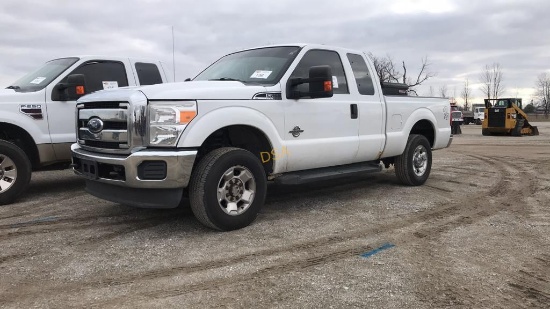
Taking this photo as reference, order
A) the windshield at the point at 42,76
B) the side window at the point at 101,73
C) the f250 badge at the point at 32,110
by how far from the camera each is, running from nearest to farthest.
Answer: the f250 badge at the point at 32,110 < the windshield at the point at 42,76 < the side window at the point at 101,73

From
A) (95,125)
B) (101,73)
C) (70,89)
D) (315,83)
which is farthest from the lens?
(101,73)

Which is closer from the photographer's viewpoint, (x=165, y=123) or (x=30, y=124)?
→ (x=165, y=123)

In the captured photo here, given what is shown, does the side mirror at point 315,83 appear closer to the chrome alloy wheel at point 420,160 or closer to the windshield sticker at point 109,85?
the chrome alloy wheel at point 420,160

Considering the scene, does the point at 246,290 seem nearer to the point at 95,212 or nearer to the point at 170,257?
the point at 170,257

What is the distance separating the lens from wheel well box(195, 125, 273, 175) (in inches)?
193

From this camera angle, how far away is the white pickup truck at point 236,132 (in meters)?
4.33

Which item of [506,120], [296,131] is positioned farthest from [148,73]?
[506,120]

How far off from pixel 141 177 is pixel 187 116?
71cm

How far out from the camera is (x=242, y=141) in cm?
518

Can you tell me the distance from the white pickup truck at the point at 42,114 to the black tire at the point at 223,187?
9.64ft

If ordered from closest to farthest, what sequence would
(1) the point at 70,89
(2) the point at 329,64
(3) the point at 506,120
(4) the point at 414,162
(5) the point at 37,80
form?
(2) the point at 329,64 → (1) the point at 70,89 → (5) the point at 37,80 → (4) the point at 414,162 → (3) the point at 506,120

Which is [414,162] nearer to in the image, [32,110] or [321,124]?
[321,124]

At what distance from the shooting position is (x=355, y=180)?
808 centimetres

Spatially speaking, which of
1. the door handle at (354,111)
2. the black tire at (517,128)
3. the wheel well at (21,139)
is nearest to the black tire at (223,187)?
the door handle at (354,111)
